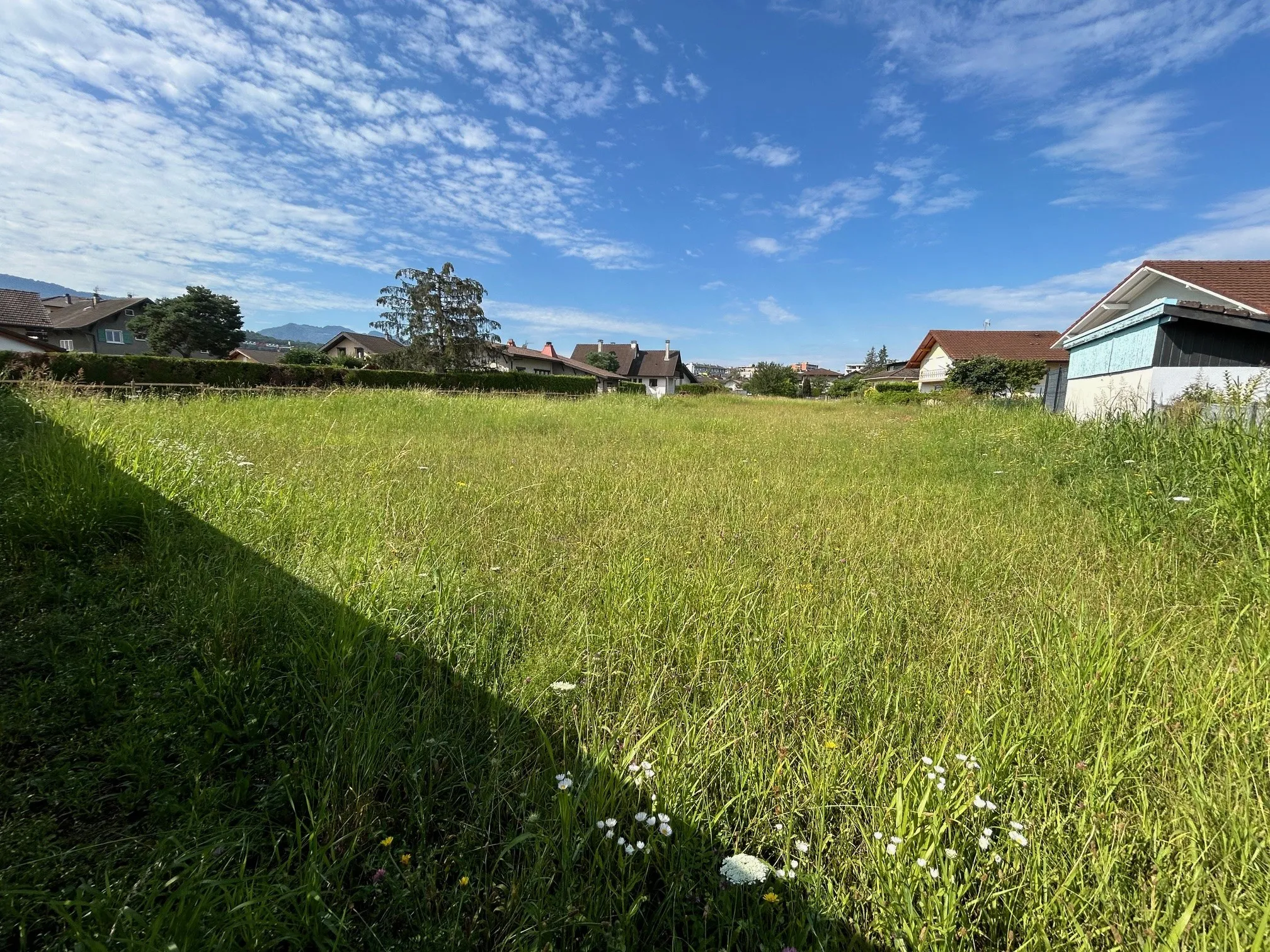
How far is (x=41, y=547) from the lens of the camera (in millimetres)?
2643

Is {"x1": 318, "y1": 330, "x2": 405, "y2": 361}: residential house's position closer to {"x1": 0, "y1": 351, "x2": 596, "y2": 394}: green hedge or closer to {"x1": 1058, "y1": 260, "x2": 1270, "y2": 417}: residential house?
{"x1": 0, "y1": 351, "x2": 596, "y2": 394}: green hedge

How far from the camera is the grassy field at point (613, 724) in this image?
1129 mm

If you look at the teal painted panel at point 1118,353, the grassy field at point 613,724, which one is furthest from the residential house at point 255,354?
the teal painted panel at point 1118,353

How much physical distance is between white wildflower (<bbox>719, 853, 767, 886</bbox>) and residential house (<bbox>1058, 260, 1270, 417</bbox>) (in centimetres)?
912

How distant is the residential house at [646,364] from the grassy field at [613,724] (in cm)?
5479

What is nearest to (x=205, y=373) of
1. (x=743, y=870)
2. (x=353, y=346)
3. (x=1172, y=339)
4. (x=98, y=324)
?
(x=743, y=870)

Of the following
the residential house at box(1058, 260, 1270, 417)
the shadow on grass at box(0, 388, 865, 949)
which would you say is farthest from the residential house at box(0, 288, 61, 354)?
the residential house at box(1058, 260, 1270, 417)

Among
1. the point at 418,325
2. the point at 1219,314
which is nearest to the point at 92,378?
the point at 418,325

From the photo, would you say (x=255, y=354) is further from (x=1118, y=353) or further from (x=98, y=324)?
(x=1118, y=353)

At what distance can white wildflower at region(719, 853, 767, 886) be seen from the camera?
1.14m

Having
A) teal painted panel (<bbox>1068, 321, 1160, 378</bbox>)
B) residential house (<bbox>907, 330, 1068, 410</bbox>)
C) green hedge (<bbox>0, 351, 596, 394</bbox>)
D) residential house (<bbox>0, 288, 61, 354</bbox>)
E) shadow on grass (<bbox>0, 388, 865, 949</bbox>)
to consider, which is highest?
residential house (<bbox>907, 330, 1068, 410</bbox>)

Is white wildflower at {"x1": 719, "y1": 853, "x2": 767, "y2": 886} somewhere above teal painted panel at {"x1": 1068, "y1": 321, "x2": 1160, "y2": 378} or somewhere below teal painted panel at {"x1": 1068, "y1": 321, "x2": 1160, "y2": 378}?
below

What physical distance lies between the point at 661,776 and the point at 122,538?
3435 mm

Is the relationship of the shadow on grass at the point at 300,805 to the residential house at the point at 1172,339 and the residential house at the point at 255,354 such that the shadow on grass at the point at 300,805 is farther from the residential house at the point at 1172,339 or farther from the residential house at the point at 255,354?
the residential house at the point at 255,354
